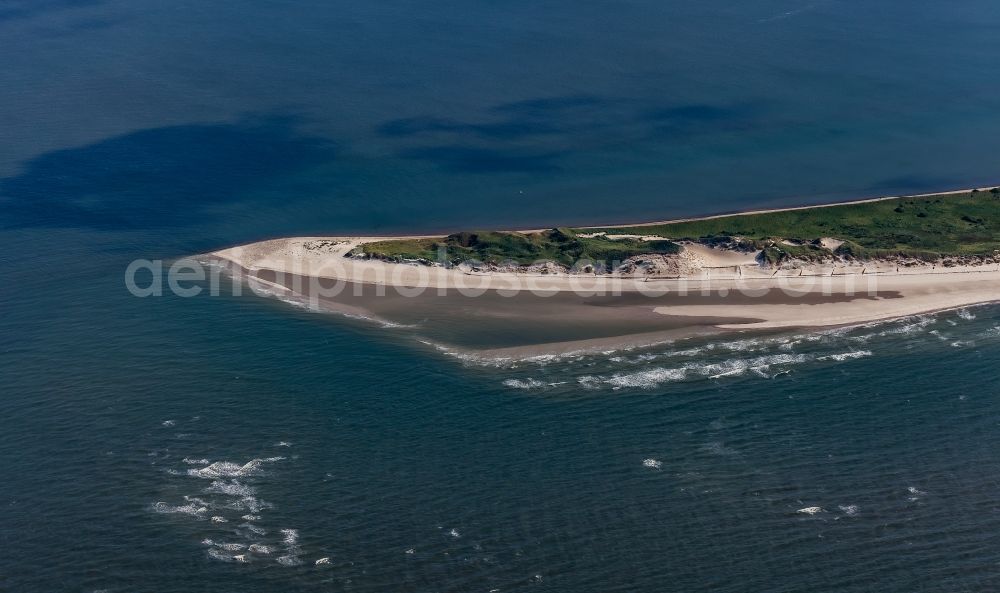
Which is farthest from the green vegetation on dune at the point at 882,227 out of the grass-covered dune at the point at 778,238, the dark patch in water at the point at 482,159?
the dark patch in water at the point at 482,159

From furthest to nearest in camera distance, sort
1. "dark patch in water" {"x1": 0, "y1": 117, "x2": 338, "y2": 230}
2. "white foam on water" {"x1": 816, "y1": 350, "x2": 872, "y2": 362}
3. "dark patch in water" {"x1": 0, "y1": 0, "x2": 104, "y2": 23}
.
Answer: "dark patch in water" {"x1": 0, "y1": 0, "x2": 104, "y2": 23}, "dark patch in water" {"x1": 0, "y1": 117, "x2": 338, "y2": 230}, "white foam on water" {"x1": 816, "y1": 350, "x2": 872, "y2": 362}

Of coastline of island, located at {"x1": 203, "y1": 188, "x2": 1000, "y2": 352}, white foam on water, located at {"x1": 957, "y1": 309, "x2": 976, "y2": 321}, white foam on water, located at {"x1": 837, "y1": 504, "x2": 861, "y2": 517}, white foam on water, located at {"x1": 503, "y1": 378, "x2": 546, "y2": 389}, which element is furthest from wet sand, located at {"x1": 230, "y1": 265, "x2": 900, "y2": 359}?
Result: white foam on water, located at {"x1": 837, "y1": 504, "x2": 861, "y2": 517}

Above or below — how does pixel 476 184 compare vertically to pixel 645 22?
below

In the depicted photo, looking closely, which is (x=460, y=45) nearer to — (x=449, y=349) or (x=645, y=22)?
(x=645, y=22)

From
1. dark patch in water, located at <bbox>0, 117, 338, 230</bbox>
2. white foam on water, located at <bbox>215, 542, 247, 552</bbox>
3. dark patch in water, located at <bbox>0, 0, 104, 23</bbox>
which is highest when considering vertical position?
dark patch in water, located at <bbox>0, 0, 104, 23</bbox>

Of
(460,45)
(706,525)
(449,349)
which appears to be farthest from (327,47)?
(706,525)

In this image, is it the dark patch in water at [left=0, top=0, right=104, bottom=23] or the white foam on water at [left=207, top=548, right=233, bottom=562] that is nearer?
the white foam on water at [left=207, top=548, right=233, bottom=562]

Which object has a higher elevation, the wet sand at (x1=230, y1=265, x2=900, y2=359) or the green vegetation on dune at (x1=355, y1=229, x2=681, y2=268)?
the green vegetation on dune at (x1=355, y1=229, x2=681, y2=268)

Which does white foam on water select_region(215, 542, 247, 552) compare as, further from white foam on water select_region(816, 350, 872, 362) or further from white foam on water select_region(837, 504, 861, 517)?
white foam on water select_region(816, 350, 872, 362)
